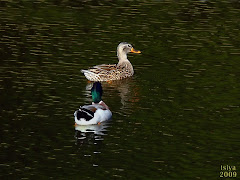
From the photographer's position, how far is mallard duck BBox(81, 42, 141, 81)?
100 feet

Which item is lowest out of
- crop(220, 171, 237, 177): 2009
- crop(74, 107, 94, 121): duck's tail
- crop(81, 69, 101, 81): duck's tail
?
crop(220, 171, 237, 177): 2009

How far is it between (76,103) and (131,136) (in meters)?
4.12

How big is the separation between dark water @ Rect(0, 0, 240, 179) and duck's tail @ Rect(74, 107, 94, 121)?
35cm

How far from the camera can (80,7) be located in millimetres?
42656

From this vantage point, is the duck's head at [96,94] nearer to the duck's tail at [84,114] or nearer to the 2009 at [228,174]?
the duck's tail at [84,114]

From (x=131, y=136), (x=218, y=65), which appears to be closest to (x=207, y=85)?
(x=218, y=65)

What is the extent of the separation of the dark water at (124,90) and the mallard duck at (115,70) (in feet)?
1.23

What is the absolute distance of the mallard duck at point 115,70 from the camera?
30.5m

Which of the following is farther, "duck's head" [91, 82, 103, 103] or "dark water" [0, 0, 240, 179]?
"duck's head" [91, 82, 103, 103]

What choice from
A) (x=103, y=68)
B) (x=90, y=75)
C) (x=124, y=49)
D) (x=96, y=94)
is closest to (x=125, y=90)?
(x=90, y=75)

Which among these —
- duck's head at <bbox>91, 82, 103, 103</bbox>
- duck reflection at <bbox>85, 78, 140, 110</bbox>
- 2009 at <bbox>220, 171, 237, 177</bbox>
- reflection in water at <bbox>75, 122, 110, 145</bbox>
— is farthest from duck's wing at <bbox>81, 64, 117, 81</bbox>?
2009 at <bbox>220, 171, 237, 177</bbox>

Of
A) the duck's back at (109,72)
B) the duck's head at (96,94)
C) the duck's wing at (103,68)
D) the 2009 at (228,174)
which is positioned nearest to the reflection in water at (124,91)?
the duck's back at (109,72)

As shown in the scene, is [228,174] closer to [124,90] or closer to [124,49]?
[124,90]

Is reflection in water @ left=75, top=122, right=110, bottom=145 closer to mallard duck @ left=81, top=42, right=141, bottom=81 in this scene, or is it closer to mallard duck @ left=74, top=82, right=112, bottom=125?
mallard duck @ left=74, top=82, right=112, bottom=125
